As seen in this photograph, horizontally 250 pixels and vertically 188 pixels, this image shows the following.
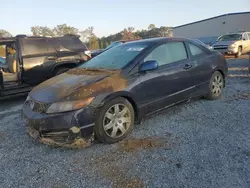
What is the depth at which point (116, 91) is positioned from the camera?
3.65 m

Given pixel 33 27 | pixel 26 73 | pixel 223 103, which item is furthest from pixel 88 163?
pixel 33 27

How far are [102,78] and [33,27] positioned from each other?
48.7 m

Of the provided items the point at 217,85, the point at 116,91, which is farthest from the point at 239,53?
the point at 116,91

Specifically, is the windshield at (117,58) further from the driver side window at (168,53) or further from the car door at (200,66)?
the car door at (200,66)

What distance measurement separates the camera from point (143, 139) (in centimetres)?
383

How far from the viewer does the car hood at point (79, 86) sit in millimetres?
3447

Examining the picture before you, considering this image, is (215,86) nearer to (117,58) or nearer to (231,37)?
(117,58)

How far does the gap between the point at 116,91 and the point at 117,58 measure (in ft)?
3.38

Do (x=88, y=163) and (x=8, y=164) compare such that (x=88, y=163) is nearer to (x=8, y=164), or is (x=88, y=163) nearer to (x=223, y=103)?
(x=8, y=164)

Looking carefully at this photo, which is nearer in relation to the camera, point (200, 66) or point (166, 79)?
point (166, 79)

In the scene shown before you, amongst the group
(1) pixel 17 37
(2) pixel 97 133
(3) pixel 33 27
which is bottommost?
(2) pixel 97 133

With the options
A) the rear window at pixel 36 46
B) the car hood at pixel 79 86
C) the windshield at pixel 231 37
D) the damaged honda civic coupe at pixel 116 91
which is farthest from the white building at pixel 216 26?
the car hood at pixel 79 86

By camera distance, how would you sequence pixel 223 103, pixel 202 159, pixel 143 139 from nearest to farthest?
pixel 202 159 → pixel 143 139 → pixel 223 103

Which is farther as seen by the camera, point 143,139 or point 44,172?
point 143,139
